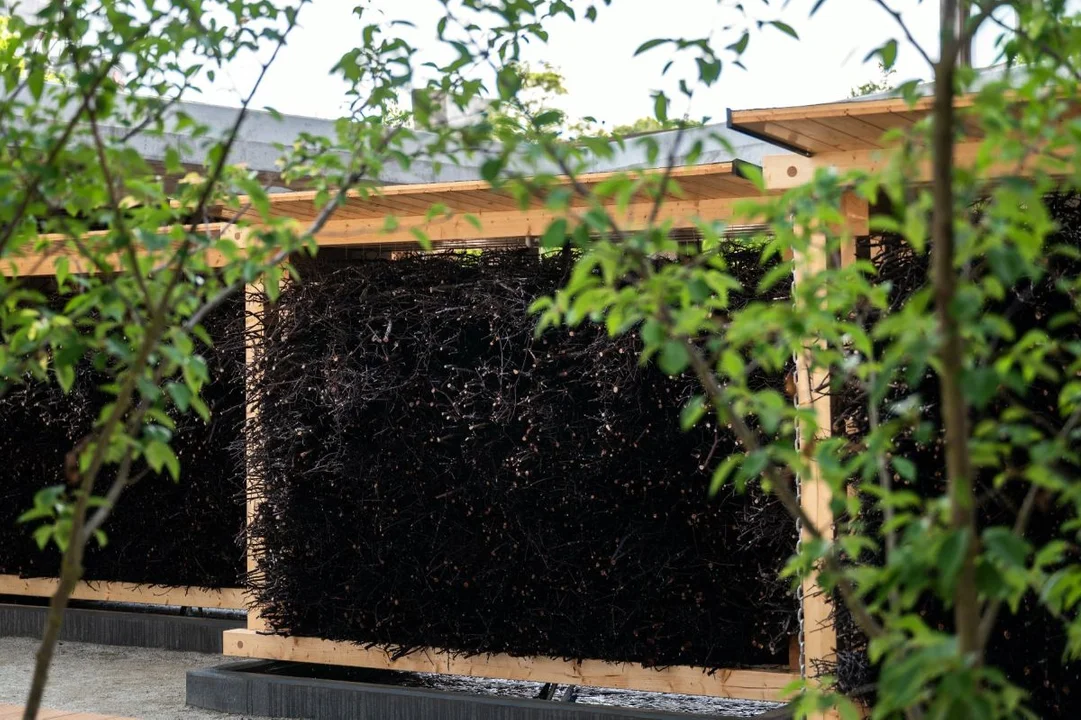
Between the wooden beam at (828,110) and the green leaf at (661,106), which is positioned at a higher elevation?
the wooden beam at (828,110)

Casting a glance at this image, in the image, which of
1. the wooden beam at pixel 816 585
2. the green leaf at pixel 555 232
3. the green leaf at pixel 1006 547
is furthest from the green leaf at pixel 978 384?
the wooden beam at pixel 816 585

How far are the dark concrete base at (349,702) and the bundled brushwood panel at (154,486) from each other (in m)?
0.87

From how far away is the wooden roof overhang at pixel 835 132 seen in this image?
11.7 feet

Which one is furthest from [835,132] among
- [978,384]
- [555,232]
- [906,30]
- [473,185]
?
[978,384]

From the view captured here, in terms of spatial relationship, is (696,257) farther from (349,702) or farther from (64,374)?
(349,702)

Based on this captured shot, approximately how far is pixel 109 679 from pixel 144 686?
0.29 meters

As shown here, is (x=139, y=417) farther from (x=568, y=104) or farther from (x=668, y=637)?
(x=568, y=104)

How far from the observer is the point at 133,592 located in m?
6.75

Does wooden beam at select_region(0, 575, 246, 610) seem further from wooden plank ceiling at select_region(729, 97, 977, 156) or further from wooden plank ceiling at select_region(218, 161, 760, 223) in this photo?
wooden plank ceiling at select_region(729, 97, 977, 156)

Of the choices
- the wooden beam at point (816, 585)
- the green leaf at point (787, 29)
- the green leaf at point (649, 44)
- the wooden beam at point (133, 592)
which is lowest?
the wooden beam at point (133, 592)

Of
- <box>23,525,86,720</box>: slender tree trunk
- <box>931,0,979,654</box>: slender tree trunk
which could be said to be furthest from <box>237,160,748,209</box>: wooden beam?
<box>931,0,979,654</box>: slender tree trunk

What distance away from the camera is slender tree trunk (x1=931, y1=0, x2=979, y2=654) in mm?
1284

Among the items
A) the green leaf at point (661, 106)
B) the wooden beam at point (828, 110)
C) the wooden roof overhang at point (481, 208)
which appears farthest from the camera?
the wooden roof overhang at point (481, 208)

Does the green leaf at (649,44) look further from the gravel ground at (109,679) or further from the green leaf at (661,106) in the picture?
the gravel ground at (109,679)
